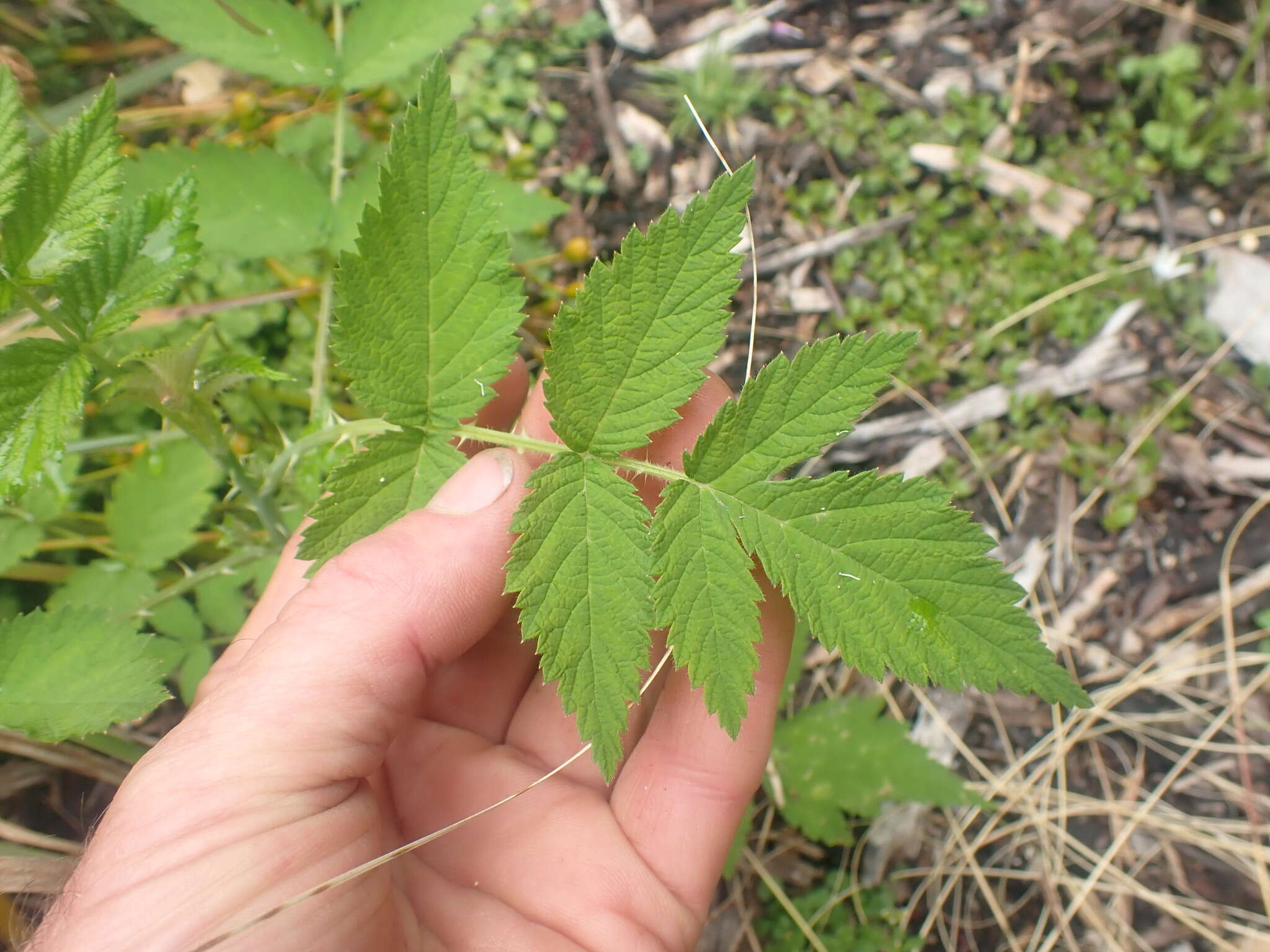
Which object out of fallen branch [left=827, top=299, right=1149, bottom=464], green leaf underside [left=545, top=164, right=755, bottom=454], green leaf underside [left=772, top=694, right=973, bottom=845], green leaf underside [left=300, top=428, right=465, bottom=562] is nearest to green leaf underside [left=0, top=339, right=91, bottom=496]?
green leaf underside [left=300, top=428, right=465, bottom=562]

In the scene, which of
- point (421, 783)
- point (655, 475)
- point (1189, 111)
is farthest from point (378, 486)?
point (1189, 111)

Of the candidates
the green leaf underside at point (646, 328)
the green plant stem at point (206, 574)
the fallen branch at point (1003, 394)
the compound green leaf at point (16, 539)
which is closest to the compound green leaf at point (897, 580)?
the green leaf underside at point (646, 328)

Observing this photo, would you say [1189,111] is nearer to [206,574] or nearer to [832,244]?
[832,244]

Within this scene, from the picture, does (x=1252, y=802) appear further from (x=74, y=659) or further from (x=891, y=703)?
(x=74, y=659)

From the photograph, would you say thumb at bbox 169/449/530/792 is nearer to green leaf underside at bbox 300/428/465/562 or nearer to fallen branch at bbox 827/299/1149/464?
green leaf underside at bbox 300/428/465/562

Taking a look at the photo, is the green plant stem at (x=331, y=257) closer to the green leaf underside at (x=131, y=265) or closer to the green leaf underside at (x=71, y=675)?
the green leaf underside at (x=131, y=265)

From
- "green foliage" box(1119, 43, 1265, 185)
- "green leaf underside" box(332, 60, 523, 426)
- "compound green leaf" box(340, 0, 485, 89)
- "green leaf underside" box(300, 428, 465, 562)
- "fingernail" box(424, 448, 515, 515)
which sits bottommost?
"green foliage" box(1119, 43, 1265, 185)

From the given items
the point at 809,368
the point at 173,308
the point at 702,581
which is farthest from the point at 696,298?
the point at 173,308
